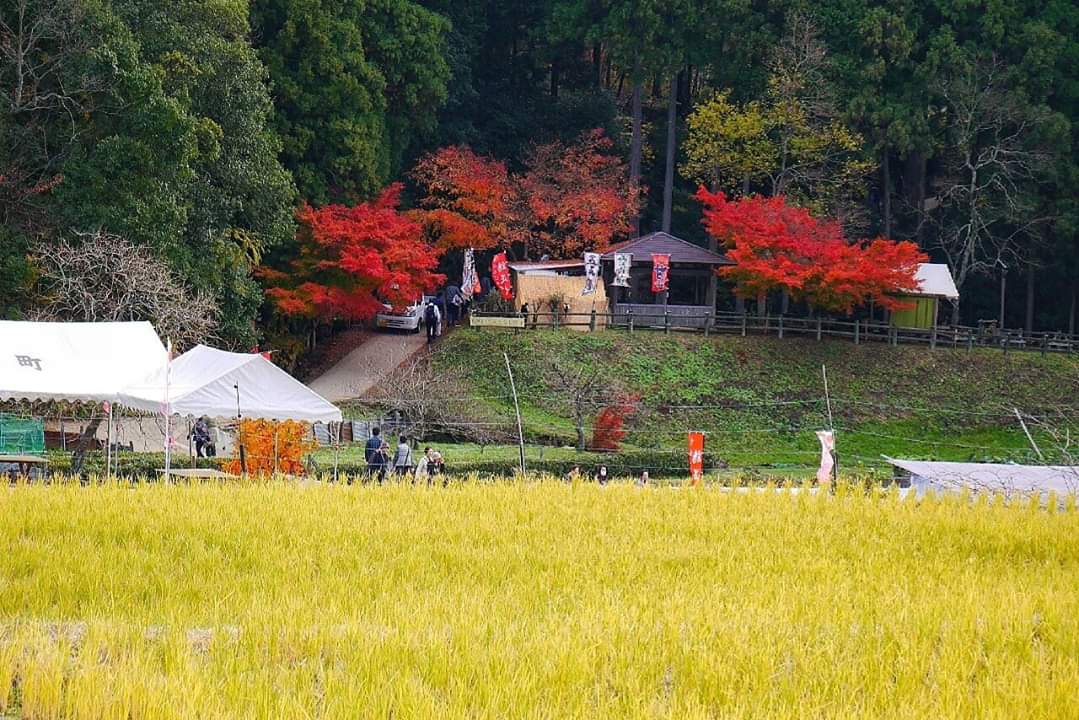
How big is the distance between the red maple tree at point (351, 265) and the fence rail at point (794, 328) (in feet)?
11.2

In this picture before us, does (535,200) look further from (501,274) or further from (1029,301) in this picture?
(1029,301)

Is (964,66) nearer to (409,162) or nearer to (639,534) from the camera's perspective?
(409,162)

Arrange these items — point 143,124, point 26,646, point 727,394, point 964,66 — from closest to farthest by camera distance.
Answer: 1. point 26,646
2. point 143,124
3. point 727,394
4. point 964,66

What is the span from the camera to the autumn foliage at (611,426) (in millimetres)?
26688

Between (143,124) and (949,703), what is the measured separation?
2236 cm

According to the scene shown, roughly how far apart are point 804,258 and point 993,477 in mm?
A: 14380

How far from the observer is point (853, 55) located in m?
36.2

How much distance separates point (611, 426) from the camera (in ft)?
88.3

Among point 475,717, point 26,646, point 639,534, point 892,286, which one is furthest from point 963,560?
point 892,286

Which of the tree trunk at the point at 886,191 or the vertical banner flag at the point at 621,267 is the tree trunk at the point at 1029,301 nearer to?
the tree trunk at the point at 886,191

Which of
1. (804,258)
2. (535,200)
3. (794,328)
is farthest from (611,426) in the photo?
(535,200)

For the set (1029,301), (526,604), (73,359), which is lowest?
(526,604)

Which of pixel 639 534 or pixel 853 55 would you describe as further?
→ pixel 853 55

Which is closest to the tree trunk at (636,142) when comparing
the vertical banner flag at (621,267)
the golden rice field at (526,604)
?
the vertical banner flag at (621,267)
